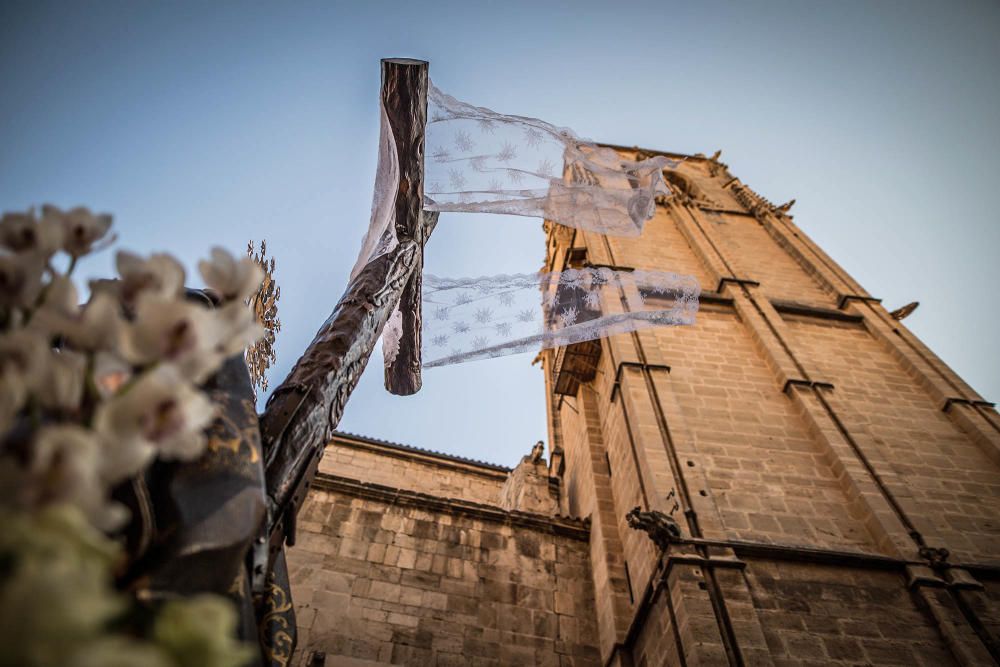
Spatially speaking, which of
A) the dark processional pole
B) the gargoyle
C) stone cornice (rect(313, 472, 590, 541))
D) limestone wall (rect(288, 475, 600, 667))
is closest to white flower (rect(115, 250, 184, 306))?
the dark processional pole

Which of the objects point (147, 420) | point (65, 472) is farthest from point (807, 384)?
point (65, 472)

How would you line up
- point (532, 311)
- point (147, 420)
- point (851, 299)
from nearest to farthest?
point (147, 420) → point (532, 311) → point (851, 299)

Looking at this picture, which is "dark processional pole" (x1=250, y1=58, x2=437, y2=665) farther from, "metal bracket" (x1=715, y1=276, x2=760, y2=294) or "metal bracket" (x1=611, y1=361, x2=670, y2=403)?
"metal bracket" (x1=715, y1=276, x2=760, y2=294)

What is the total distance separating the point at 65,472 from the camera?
0.65m

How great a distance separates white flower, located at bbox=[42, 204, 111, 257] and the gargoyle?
568 centimetres

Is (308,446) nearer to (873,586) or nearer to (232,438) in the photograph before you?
(232,438)

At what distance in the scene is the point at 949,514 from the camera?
6809 mm

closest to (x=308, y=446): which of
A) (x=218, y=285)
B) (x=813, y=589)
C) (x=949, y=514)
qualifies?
(x=218, y=285)

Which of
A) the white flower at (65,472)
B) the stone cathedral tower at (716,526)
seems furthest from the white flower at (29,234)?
the stone cathedral tower at (716,526)

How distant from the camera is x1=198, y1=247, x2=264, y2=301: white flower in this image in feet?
3.56

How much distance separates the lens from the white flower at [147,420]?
2.46ft

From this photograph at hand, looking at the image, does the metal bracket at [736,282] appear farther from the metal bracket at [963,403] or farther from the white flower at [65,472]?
the white flower at [65,472]

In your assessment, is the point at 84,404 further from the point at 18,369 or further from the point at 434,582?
the point at 434,582

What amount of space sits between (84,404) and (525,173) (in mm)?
5320
